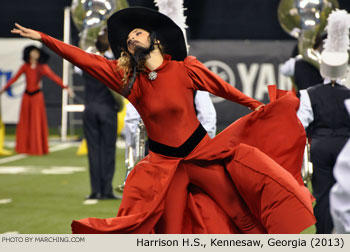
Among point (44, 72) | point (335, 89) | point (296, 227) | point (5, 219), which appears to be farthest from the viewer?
point (44, 72)

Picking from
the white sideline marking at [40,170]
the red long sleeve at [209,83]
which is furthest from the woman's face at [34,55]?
the red long sleeve at [209,83]

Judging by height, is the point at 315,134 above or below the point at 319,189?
above

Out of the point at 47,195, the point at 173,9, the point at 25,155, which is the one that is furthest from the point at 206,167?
the point at 25,155

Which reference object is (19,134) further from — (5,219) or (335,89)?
(335,89)

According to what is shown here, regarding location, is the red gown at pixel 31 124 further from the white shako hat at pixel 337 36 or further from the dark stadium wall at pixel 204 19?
the white shako hat at pixel 337 36

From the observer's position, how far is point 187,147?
13.1ft

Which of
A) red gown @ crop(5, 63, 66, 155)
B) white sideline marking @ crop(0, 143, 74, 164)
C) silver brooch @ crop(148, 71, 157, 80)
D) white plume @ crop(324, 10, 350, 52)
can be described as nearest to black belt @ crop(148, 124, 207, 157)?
silver brooch @ crop(148, 71, 157, 80)

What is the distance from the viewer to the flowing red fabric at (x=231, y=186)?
12.5 feet

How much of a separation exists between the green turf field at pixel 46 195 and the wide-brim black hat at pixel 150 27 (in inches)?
95.3

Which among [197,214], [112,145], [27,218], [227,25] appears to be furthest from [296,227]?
[227,25]

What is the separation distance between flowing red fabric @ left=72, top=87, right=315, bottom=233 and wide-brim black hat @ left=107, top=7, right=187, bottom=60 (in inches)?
23.8

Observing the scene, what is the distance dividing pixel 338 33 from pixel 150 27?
1994 millimetres

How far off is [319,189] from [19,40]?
12.4 m

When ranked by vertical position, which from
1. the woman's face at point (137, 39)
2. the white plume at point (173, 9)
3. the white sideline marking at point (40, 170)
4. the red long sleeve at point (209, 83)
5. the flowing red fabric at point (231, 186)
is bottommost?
the white sideline marking at point (40, 170)
